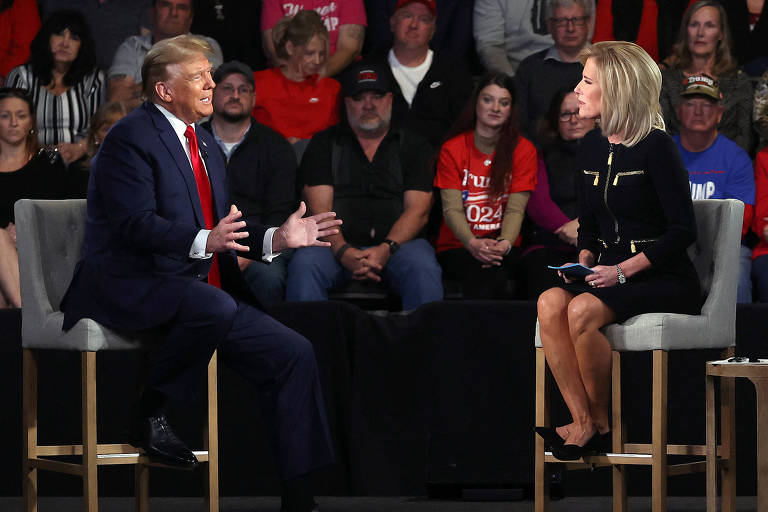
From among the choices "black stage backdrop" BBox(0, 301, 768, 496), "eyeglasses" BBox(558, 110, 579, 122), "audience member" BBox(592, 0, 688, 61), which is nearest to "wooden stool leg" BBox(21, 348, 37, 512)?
"black stage backdrop" BBox(0, 301, 768, 496)

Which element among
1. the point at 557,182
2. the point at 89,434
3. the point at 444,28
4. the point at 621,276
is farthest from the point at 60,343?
the point at 444,28

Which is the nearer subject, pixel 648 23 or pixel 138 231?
pixel 138 231

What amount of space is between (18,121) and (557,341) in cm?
328

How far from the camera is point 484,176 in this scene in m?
5.86

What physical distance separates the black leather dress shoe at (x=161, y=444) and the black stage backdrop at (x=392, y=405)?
0.86 m

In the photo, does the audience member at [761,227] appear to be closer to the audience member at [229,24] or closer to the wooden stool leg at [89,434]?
the audience member at [229,24]

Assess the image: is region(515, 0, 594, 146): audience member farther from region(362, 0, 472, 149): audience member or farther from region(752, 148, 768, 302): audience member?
region(752, 148, 768, 302): audience member

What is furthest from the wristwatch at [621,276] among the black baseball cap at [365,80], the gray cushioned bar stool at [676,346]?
the black baseball cap at [365,80]

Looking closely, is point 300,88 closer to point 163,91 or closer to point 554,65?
point 554,65

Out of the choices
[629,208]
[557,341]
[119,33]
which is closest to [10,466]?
[557,341]

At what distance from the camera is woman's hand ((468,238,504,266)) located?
5.52 metres

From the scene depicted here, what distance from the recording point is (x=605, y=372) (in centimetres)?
383

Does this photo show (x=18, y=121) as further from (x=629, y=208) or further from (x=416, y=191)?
(x=629, y=208)

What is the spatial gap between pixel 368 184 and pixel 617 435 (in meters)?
2.23
